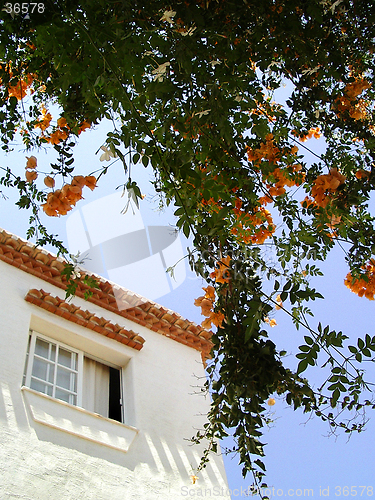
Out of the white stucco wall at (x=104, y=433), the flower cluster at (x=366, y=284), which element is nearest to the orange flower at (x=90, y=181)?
the flower cluster at (x=366, y=284)

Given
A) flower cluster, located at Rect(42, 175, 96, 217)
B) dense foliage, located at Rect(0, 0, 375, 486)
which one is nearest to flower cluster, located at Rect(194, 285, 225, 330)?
dense foliage, located at Rect(0, 0, 375, 486)

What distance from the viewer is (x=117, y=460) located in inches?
157

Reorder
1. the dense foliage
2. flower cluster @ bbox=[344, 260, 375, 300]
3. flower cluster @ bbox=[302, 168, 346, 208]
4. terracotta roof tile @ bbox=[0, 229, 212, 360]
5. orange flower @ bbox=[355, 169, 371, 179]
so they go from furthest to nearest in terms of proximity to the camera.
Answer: terracotta roof tile @ bbox=[0, 229, 212, 360], flower cluster @ bbox=[344, 260, 375, 300], orange flower @ bbox=[355, 169, 371, 179], flower cluster @ bbox=[302, 168, 346, 208], the dense foliage

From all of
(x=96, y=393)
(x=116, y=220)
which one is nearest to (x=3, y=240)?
(x=116, y=220)

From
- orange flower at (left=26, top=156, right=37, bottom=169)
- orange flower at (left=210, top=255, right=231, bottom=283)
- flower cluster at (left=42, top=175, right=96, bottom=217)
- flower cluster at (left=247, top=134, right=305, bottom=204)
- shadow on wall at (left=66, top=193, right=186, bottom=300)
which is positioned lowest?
orange flower at (left=210, top=255, right=231, bottom=283)

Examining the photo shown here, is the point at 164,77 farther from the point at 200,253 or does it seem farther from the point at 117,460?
the point at 117,460

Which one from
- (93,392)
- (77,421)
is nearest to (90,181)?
(77,421)

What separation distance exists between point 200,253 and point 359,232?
2.91ft

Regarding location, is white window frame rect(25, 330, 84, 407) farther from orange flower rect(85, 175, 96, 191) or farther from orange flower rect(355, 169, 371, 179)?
orange flower rect(355, 169, 371, 179)

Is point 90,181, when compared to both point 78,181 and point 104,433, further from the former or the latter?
point 104,433

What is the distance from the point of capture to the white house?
3.59 meters

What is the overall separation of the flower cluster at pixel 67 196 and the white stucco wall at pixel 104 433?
2.14 m

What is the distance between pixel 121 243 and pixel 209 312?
298cm

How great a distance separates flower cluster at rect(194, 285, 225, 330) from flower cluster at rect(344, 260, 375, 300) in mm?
899
